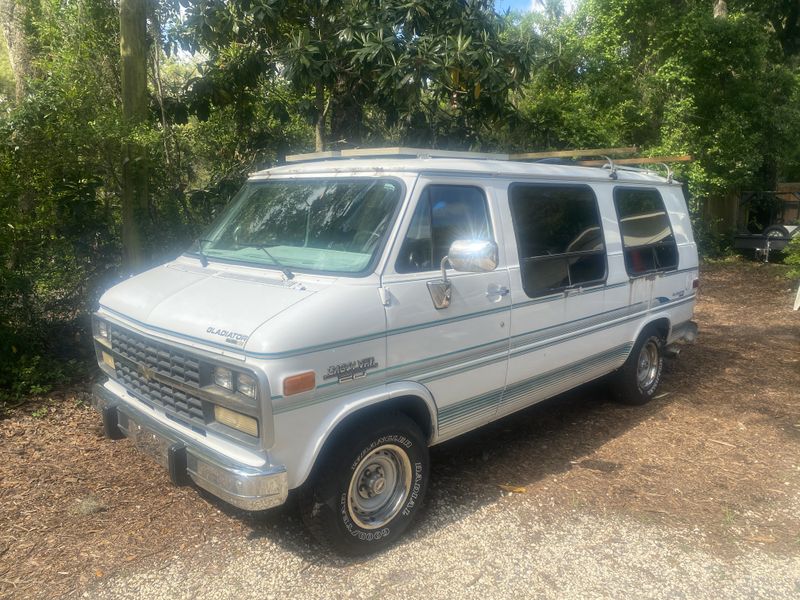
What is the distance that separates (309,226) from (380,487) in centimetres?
166

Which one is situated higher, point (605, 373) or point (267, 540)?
point (605, 373)

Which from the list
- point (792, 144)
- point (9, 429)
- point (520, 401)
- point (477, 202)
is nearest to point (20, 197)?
point (9, 429)

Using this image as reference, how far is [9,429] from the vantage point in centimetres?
506

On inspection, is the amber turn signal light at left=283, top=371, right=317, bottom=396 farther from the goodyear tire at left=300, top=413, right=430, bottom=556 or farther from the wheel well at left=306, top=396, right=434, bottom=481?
the goodyear tire at left=300, top=413, right=430, bottom=556

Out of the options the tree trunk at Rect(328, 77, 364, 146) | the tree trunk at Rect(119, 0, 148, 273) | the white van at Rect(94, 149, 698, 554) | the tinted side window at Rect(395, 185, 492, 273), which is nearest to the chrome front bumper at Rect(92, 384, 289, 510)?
the white van at Rect(94, 149, 698, 554)

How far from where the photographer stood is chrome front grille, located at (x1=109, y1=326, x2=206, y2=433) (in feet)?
10.6

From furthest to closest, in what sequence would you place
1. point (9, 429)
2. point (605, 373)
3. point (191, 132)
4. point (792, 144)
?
point (792, 144) < point (191, 132) < point (605, 373) < point (9, 429)

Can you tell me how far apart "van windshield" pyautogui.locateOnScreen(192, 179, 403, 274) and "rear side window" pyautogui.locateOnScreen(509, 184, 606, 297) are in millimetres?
1106

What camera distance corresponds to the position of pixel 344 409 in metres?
3.19

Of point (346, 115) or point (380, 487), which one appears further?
point (346, 115)

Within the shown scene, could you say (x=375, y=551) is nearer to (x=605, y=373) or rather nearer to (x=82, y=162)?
(x=605, y=373)

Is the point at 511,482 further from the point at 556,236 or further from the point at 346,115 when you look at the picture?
the point at 346,115

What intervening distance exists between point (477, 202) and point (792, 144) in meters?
16.2

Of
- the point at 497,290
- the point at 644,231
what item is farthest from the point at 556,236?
the point at 644,231
